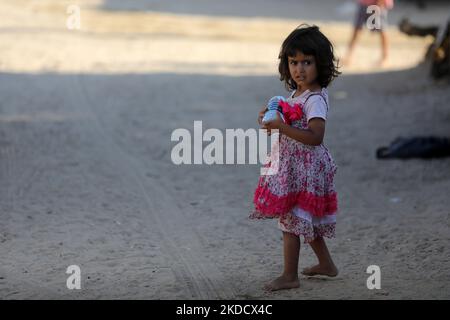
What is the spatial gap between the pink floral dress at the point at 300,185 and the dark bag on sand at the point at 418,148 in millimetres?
3884

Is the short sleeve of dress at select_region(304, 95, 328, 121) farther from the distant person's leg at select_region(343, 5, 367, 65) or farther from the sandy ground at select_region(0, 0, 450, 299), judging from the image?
the distant person's leg at select_region(343, 5, 367, 65)

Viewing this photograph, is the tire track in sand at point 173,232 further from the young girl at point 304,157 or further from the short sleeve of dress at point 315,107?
the short sleeve of dress at point 315,107

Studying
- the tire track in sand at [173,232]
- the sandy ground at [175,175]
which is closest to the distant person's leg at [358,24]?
the sandy ground at [175,175]

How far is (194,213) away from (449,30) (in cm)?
611

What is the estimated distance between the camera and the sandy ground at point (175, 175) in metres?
5.12

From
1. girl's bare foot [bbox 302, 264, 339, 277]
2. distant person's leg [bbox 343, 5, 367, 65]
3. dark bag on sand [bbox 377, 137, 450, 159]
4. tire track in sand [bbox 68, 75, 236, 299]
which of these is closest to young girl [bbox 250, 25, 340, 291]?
girl's bare foot [bbox 302, 264, 339, 277]

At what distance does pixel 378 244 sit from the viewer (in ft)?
19.3

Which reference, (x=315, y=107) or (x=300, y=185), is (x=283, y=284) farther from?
(x=315, y=107)

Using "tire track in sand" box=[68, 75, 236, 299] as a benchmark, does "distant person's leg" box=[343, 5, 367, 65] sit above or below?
above

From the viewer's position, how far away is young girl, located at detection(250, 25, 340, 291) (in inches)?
178

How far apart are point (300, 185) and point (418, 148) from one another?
403 centimetres

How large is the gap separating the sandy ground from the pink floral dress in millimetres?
422
